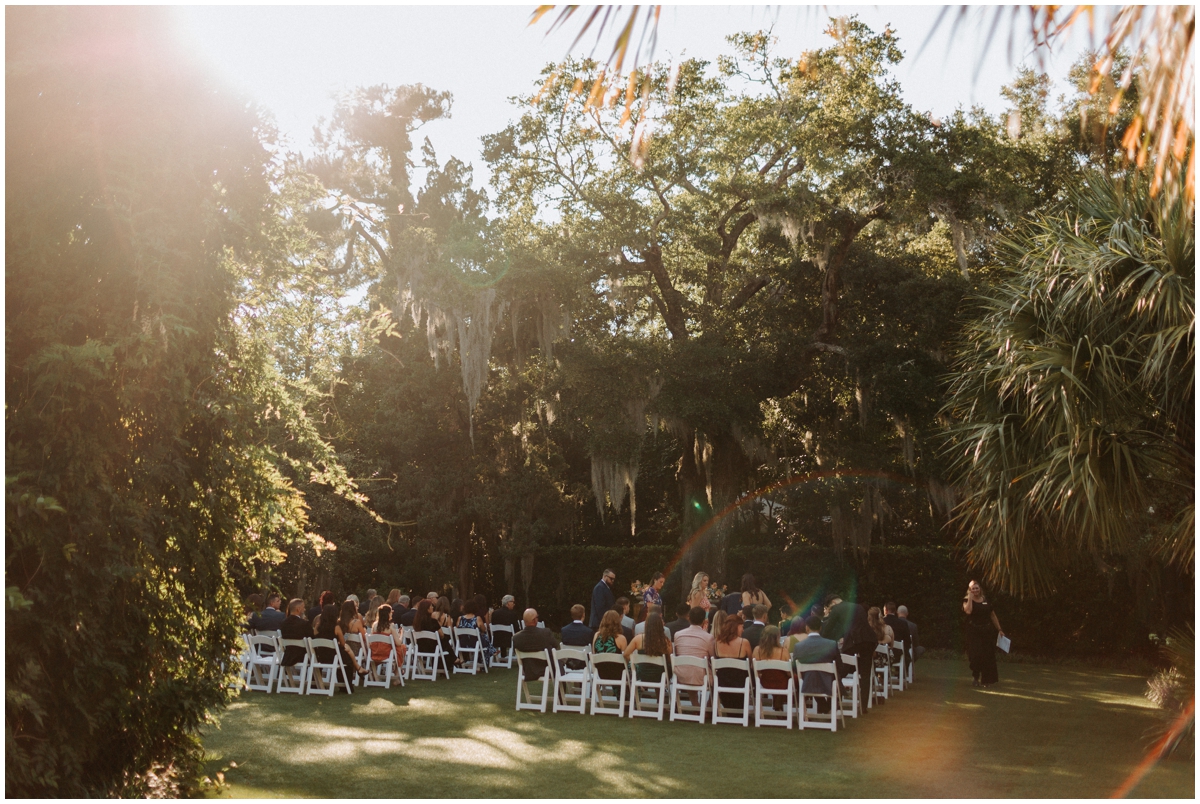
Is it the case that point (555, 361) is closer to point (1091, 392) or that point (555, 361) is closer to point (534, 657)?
point (534, 657)

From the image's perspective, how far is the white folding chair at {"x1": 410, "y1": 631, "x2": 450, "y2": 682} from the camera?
1320 centimetres

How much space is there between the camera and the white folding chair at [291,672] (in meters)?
11.4

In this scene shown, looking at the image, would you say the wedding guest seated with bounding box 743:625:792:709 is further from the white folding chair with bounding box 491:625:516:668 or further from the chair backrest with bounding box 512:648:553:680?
the white folding chair with bounding box 491:625:516:668

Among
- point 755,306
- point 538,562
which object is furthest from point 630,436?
point 538,562

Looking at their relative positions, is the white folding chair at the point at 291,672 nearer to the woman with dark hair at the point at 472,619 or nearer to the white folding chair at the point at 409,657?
the white folding chair at the point at 409,657

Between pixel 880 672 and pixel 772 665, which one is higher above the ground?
pixel 772 665

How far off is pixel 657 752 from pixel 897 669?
7811mm

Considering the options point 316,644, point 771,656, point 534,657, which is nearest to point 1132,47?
point 771,656

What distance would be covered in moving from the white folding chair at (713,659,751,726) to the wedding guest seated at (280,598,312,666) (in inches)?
196

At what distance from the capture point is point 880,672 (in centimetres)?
1258

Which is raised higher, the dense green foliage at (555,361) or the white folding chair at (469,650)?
the dense green foliage at (555,361)

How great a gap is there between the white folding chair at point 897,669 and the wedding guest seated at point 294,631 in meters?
7.22

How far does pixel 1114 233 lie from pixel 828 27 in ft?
19.3

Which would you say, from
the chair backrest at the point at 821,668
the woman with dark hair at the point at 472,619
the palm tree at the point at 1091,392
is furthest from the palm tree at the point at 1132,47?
the woman with dark hair at the point at 472,619
